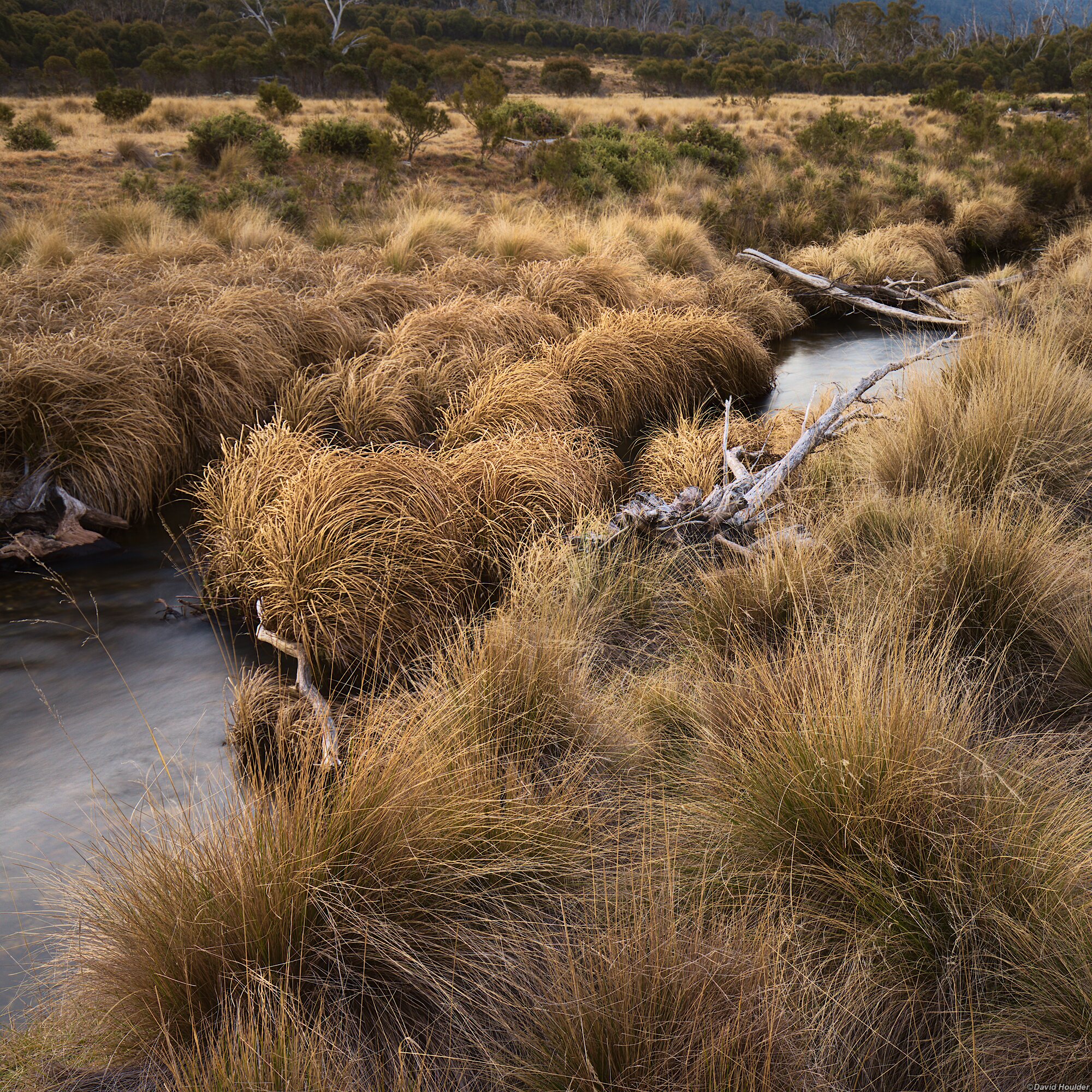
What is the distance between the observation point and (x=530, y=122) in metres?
17.8

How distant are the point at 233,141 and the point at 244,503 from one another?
12.5 meters

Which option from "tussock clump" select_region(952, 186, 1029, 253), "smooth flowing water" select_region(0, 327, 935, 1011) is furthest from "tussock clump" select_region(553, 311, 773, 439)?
"tussock clump" select_region(952, 186, 1029, 253)

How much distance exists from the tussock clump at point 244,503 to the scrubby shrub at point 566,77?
32659mm

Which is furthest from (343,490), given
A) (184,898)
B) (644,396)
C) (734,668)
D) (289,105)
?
(289,105)

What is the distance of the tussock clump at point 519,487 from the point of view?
5.14 metres

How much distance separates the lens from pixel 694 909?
221cm

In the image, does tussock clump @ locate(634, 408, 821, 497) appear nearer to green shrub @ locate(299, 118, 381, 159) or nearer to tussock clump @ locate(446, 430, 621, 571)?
tussock clump @ locate(446, 430, 621, 571)

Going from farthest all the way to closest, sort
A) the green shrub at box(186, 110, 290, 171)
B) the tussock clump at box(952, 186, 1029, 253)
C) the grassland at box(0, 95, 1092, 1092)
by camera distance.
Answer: the green shrub at box(186, 110, 290, 171) → the tussock clump at box(952, 186, 1029, 253) → the grassland at box(0, 95, 1092, 1092)

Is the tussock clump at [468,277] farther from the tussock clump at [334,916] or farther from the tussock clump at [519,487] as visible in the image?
the tussock clump at [334,916]

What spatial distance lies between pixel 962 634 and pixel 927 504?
912 millimetres

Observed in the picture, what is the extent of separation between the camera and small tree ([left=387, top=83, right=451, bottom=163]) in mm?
15727

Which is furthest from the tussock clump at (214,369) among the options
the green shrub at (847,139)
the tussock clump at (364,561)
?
the green shrub at (847,139)

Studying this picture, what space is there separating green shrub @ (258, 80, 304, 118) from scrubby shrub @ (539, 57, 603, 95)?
55.6ft

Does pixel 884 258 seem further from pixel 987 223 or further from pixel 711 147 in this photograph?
pixel 711 147
